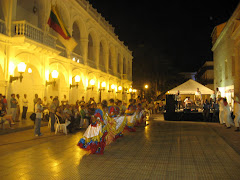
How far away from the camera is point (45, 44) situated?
14766 millimetres

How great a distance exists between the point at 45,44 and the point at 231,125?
521 inches

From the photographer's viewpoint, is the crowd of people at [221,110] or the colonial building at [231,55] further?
the colonial building at [231,55]

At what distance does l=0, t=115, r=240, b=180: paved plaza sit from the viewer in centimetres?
483

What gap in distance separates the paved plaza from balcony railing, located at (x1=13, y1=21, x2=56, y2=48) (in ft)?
23.4

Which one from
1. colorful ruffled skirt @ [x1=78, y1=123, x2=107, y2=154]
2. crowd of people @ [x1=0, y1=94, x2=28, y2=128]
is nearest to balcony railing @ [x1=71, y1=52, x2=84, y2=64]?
crowd of people @ [x1=0, y1=94, x2=28, y2=128]

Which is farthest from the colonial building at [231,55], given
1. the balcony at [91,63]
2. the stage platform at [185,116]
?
the balcony at [91,63]

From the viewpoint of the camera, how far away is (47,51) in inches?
594

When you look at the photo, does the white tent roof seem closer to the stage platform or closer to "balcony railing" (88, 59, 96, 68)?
the stage platform

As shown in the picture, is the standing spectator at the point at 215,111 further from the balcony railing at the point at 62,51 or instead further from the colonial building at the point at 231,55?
the balcony railing at the point at 62,51

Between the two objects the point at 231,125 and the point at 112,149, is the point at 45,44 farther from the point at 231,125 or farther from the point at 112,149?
the point at 231,125

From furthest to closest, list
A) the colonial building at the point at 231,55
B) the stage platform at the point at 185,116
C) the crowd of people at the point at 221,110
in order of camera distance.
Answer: the stage platform at the point at 185,116 < the colonial building at the point at 231,55 < the crowd of people at the point at 221,110

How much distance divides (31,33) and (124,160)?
10864mm

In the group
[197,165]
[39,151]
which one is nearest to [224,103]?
[197,165]

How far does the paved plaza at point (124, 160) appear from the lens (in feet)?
15.9
